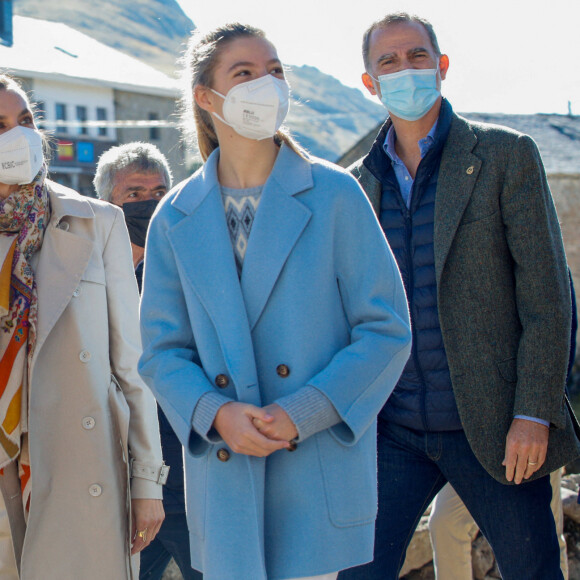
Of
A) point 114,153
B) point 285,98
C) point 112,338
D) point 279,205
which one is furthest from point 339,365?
point 114,153

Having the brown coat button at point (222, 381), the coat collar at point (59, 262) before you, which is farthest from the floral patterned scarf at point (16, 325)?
the brown coat button at point (222, 381)

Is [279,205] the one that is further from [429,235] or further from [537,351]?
[537,351]

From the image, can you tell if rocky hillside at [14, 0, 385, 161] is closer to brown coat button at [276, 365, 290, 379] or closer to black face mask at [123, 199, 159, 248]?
black face mask at [123, 199, 159, 248]

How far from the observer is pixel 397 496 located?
290 centimetres

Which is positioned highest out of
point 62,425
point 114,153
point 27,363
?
point 114,153

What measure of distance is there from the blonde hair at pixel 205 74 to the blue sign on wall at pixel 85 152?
102 feet

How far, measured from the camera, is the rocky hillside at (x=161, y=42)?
474 feet

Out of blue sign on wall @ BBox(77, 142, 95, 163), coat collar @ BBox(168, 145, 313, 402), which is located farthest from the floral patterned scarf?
blue sign on wall @ BBox(77, 142, 95, 163)

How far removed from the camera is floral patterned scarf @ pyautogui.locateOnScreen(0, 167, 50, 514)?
2619mm

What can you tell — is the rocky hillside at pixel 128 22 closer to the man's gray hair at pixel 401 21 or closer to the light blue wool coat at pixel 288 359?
the man's gray hair at pixel 401 21

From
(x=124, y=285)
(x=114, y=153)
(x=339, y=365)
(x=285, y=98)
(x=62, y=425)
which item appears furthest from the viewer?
(x=114, y=153)

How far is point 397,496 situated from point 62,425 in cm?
113

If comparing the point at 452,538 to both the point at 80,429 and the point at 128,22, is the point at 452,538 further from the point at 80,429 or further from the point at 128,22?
the point at 128,22

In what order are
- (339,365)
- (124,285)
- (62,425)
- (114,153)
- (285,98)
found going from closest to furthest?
(339,365), (285,98), (62,425), (124,285), (114,153)
